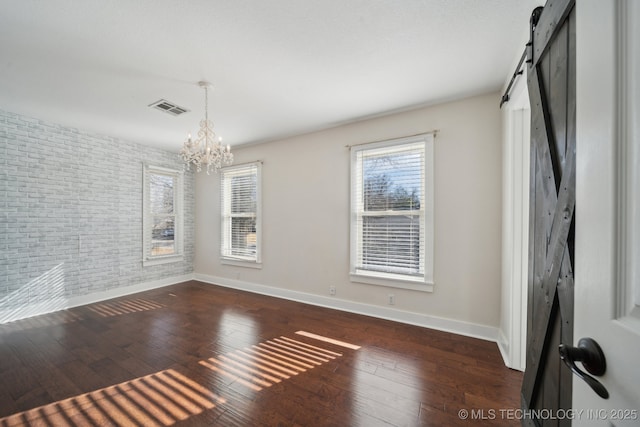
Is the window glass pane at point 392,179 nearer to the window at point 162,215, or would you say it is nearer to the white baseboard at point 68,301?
the window at point 162,215

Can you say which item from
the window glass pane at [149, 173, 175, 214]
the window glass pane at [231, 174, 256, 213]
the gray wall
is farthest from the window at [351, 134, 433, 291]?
the gray wall

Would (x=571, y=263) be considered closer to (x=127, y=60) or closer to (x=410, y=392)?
(x=410, y=392)

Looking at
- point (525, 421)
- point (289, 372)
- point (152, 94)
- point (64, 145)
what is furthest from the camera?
point (64, 145)

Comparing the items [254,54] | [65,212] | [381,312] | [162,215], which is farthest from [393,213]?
[65,212]

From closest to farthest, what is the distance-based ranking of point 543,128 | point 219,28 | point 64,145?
point 543,128, point 219,28, point 64,145

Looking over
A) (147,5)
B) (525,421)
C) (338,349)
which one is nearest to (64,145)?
(147,5)

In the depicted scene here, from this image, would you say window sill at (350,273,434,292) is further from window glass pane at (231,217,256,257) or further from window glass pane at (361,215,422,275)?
window glass pane at (231,217,256,257)

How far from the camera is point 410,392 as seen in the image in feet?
6.21

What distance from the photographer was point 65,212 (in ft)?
12.2

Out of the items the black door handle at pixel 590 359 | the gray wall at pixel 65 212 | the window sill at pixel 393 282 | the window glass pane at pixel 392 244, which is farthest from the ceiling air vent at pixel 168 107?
the black door handle at pixel 590 359

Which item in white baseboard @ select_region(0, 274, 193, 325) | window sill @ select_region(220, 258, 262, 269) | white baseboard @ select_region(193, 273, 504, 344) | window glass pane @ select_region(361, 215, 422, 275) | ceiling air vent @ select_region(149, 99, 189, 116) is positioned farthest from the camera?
window sill @ select_region(220, 258, 262, 269)

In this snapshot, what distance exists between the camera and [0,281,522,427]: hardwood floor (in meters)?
1.70

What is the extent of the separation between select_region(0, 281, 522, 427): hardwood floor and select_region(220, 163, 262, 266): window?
1.53 metres

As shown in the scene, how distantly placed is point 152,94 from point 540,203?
140 inches
